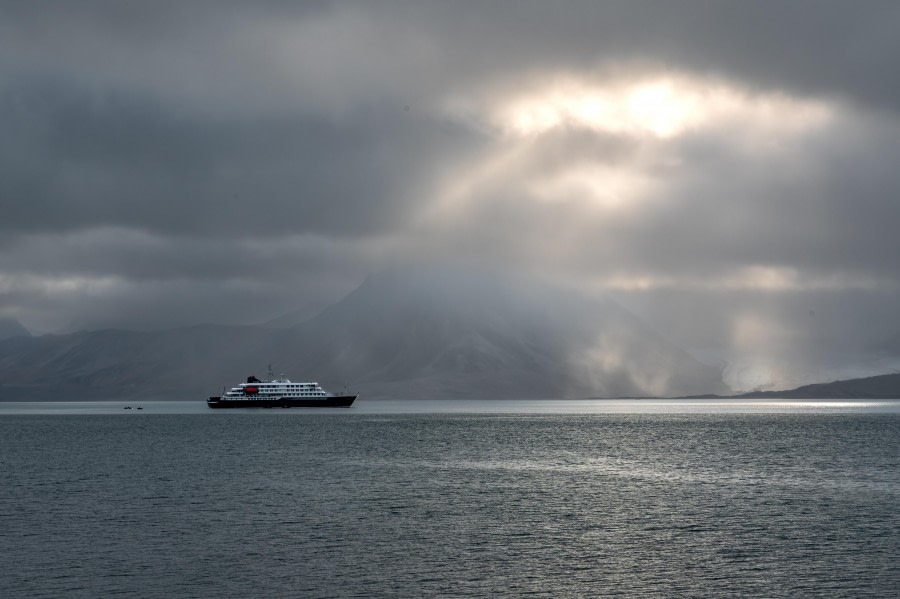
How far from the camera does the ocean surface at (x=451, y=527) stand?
163ft

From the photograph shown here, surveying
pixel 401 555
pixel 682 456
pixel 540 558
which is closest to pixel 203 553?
pixel 401 555

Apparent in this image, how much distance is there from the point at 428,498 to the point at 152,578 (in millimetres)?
37059

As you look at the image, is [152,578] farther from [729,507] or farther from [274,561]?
[729,507]

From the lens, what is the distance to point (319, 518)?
237ft

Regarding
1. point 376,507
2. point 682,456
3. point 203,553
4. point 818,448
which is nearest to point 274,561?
point 203,553

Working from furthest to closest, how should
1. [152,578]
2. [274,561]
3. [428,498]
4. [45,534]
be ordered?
[428,498]
[45,534]
[274,561]
[152,578]

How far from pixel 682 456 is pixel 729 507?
61.8 m

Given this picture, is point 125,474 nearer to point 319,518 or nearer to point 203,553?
point 319,518

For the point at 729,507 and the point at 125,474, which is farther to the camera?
the point at 125,474

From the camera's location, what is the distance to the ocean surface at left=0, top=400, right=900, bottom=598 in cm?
4959

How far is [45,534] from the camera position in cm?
6481

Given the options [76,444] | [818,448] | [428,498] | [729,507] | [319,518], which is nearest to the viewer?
[319,518]

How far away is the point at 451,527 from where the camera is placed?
67562 mm

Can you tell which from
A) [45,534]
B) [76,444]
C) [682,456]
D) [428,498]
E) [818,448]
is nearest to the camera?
[45,534]
